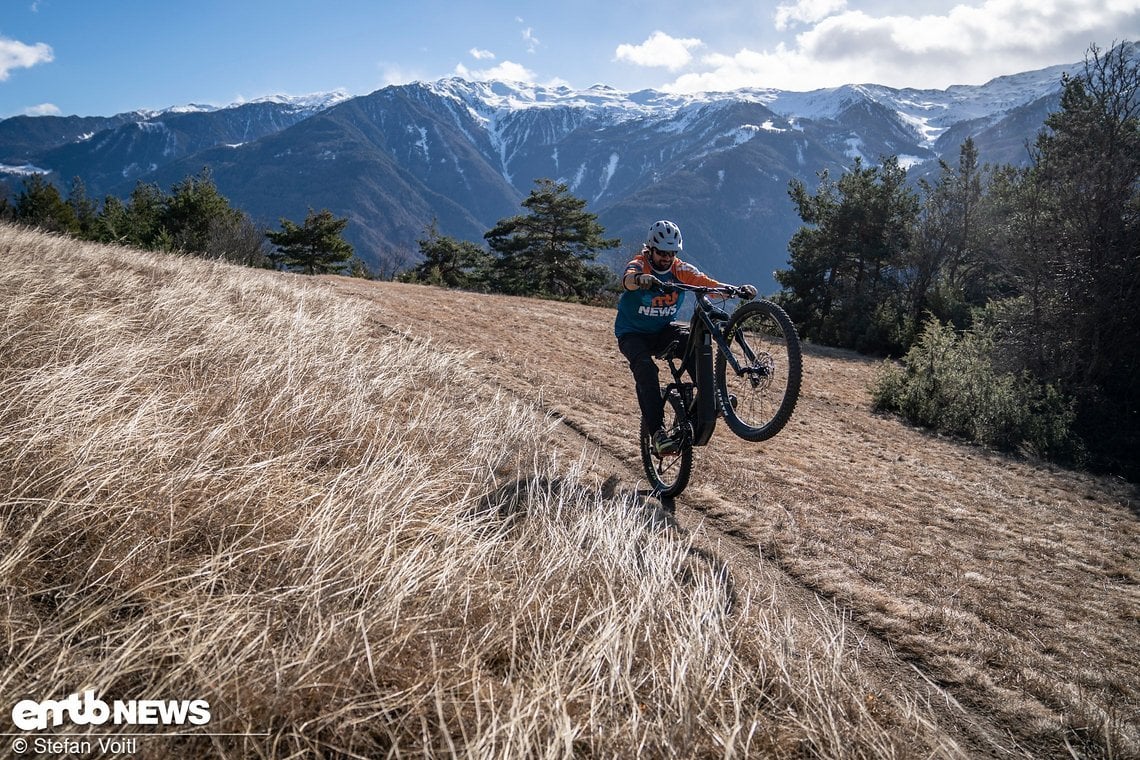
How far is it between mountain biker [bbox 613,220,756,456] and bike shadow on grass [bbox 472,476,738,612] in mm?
628

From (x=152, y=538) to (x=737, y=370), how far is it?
395cm

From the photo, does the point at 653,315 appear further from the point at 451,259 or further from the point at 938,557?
the point at 451,259

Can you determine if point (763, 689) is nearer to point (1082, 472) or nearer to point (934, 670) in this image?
point (934, 670)

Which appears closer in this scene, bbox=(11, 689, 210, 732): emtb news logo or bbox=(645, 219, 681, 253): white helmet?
bbox=(11, 689, 210, 732): emtb news logo

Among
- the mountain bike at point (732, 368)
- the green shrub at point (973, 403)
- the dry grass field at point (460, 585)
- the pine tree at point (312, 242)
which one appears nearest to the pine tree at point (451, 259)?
the pine tree at point (312, 242)

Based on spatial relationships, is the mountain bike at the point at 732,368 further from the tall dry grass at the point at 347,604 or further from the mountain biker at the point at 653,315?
the tall dry grass at the point at 347,604

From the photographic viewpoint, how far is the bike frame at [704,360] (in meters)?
4.62

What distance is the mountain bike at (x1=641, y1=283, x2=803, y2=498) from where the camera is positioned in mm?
4441

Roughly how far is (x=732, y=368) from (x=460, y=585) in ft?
10.2

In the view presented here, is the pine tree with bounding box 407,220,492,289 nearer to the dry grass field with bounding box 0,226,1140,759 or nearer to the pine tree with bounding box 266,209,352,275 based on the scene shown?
the pine tree with bounding box 266,209,352,275

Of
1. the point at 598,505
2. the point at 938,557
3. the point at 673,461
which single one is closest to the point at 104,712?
the point at 598,505

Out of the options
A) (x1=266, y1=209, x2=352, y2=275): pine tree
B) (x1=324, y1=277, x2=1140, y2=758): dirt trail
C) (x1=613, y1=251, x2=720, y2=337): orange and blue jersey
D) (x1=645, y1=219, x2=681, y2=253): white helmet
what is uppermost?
(x1=266, y1=209, x2=352, y2=275): pine tree

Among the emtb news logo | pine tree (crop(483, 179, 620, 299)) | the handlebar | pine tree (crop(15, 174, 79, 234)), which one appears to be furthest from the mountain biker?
pine tree (crop(15, 174, 79, 234))

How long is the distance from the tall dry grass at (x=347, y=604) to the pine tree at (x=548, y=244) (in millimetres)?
40066
